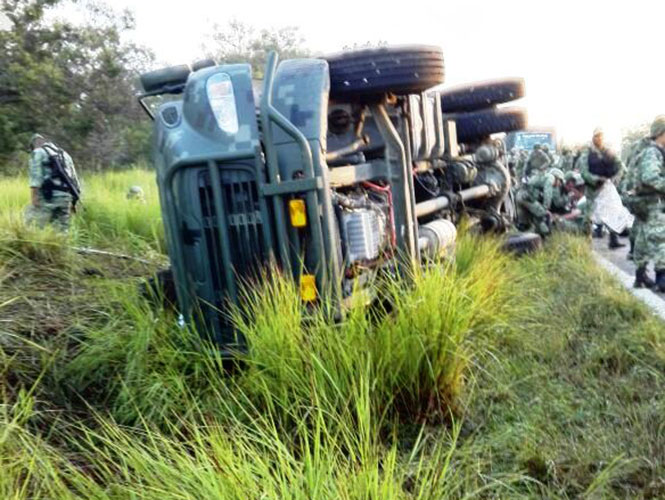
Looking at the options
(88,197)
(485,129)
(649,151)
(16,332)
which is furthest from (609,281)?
(88,197)

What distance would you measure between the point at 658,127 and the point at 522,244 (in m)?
1.70

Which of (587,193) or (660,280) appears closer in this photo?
(660,280)

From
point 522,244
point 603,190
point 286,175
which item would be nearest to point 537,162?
point 603,190

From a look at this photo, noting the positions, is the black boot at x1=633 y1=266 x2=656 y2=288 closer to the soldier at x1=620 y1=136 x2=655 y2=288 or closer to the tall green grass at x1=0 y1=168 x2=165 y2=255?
the soldier at x1=620 y1=136 x2=655 y2=288

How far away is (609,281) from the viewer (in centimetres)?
589

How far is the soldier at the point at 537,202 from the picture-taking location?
9.69 m

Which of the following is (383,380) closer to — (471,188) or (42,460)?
(42,460)

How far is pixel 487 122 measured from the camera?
7.17m

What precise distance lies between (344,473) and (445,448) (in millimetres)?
1009

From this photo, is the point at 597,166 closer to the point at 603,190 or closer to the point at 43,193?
the point at 603,190

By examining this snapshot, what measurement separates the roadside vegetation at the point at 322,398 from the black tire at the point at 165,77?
44.4 inches

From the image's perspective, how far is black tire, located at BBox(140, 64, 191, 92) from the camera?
12.5 ft

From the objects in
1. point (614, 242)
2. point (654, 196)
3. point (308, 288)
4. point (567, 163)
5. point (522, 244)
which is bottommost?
point (614, 242)

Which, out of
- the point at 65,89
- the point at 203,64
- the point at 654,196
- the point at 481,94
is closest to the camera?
the point at 203,64
